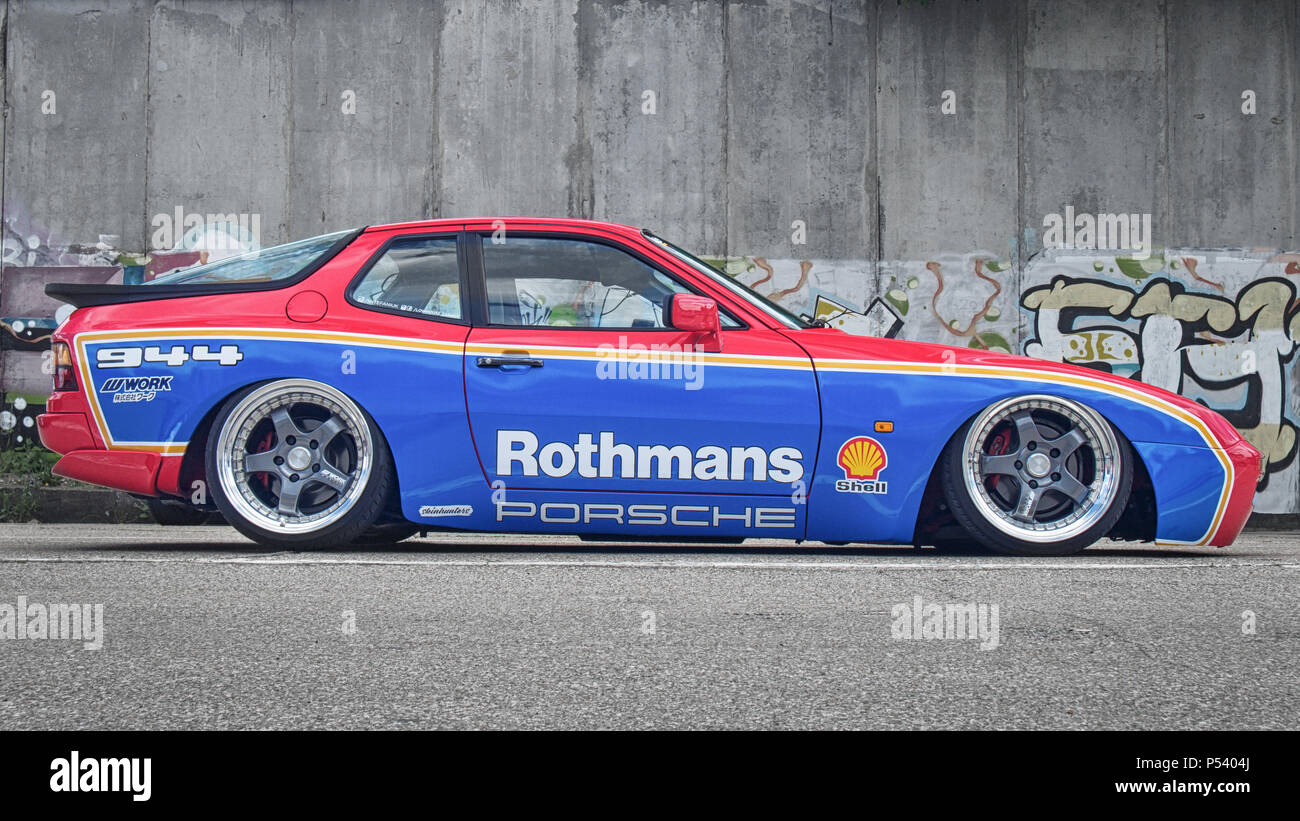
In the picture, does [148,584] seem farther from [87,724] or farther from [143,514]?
[143,514]

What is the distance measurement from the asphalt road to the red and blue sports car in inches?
9.6

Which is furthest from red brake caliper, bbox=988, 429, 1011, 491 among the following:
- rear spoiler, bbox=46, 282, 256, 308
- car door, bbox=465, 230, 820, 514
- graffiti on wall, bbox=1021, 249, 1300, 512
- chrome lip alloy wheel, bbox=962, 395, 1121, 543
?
graffiti on wall, bbox=1021, 249, 1300, 512

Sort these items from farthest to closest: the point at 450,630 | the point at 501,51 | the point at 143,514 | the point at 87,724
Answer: the point at 501,51
the point at 143,514
the point at 450,630
the point at 87,724

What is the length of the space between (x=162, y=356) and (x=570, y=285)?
1687 mm

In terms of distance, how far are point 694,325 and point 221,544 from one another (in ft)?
8.07

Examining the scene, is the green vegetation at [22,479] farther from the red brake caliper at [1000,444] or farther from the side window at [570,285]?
the red brake caliper at [1000,444]

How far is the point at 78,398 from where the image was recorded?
542cm

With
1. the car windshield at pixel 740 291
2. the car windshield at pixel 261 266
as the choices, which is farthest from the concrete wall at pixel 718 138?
the car windshield at pixel 740 291

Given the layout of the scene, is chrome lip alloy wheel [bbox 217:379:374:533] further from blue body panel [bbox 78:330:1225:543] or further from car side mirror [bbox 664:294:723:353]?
car side mirror [bbox 664:294:723:353]

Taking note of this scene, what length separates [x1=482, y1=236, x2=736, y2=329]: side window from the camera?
5.38m

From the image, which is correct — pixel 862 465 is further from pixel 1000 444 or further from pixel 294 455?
pixel 294 455

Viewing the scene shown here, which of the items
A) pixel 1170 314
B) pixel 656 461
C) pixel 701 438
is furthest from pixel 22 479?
pixel 1170 314

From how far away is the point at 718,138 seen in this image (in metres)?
11.7
